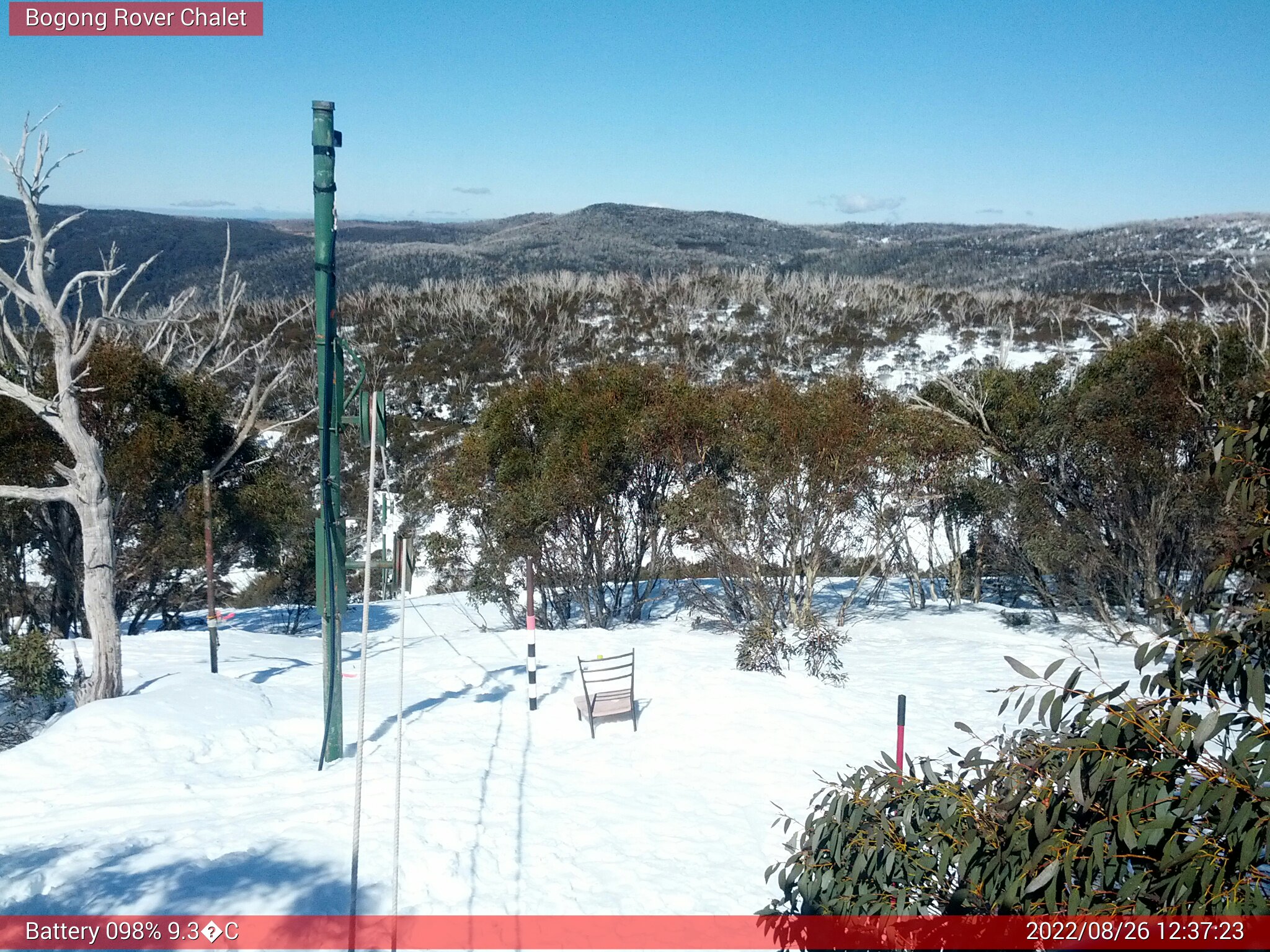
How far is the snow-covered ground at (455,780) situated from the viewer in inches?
184

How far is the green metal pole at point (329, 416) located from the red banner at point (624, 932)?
2.45m

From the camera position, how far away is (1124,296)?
146 feet

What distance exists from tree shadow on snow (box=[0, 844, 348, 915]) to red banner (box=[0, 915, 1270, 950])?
0.11 metres

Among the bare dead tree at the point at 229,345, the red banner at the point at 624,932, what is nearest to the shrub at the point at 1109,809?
the red banner at the point at 624,932

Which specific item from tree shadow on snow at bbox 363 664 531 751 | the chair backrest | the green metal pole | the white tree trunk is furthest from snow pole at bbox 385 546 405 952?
the white tree trunk

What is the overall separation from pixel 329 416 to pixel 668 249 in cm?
8538

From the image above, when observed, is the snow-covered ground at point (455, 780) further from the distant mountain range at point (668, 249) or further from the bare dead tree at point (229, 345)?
the distant mountain range at point (668, 249)

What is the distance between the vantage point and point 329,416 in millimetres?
6254

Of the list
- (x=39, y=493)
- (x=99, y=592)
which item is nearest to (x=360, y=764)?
(x=99, y=592)

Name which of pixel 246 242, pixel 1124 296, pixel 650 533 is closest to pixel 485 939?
pixel 650 533

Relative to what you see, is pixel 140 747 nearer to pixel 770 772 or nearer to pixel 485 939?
pixel 485 939

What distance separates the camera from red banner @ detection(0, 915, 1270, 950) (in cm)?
196

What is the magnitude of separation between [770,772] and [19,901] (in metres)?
4.99

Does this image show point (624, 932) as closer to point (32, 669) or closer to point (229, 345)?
point (32, 669)
